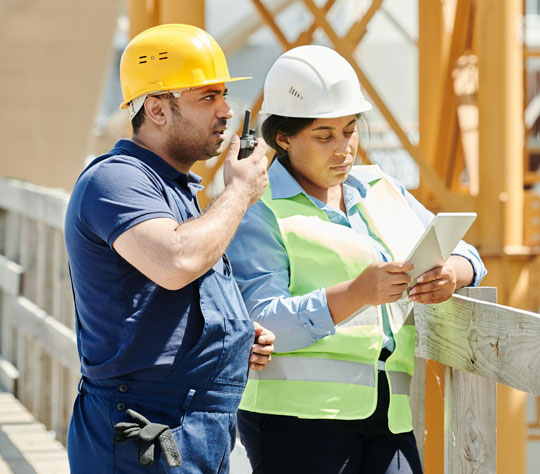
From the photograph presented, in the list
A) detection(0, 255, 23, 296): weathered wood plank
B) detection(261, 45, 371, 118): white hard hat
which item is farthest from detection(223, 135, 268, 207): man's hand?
detection(0, 255, 23, 296): weathered wood plank

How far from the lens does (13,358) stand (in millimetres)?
7594

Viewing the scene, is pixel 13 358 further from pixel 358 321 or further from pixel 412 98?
pixel 412 98

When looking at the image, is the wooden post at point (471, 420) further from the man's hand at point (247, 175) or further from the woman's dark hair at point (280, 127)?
the man's hand at point (247, 175)

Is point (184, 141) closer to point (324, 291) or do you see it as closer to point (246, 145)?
point (246, 145)

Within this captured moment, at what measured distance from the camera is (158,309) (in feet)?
8.61

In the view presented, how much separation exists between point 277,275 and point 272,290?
2.0 inches

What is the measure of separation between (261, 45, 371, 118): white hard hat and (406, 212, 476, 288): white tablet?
1.88 feet

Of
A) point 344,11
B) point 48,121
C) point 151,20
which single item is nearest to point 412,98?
point 344,11

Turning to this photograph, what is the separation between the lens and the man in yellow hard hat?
2.54 meters

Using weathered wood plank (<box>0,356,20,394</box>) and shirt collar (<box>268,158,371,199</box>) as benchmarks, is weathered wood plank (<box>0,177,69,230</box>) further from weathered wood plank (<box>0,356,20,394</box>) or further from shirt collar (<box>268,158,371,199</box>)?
shirt collar (<box>268,158,371,199</box>)

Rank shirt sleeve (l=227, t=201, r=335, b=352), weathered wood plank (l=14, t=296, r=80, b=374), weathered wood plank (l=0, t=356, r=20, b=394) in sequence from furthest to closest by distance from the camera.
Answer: weathered wood plank (l=0, t=356, r=20, b=394), weathered wood plank (l=14, t=296, r=80, b=374), shirt sleeve (l=227, t=201, r=335, b=352)

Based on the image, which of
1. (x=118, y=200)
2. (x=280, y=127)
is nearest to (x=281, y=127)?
(x=280, y=127)

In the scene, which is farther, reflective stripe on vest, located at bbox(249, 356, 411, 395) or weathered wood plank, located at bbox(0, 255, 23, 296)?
weathered wood plank, located at bbox(0, 255, 23, 296)

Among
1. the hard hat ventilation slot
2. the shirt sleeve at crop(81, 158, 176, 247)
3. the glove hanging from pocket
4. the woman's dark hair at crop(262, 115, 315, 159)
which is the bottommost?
the glove hanging from pocket
